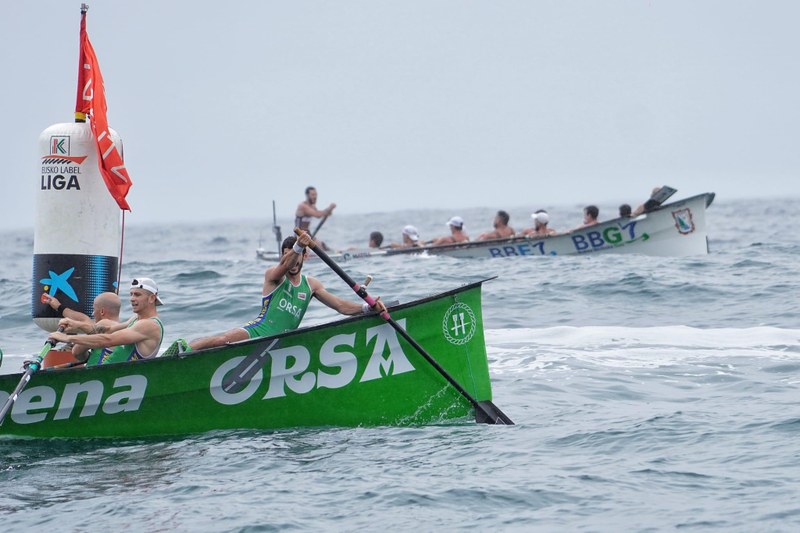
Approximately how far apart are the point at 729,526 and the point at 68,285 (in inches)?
275

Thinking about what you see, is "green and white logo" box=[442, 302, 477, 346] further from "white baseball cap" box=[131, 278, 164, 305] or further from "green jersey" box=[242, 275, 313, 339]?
"white baseball cap" box=[131, 278, 164, 305]

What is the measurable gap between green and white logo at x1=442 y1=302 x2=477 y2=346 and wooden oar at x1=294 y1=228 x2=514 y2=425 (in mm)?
289

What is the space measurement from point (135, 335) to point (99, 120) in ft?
8.86

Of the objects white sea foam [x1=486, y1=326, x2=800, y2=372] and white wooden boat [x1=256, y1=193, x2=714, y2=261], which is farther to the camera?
white wooden boat [x1=256, y1=193, x2=714, y2=261]

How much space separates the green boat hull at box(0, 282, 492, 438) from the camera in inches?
376

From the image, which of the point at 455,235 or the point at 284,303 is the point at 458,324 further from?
the point at 455,235

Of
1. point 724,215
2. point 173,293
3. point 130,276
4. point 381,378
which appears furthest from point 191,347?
point 724,215

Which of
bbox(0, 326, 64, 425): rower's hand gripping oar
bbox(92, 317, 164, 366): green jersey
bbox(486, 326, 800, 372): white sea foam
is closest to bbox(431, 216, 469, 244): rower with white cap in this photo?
bbox(486, 326, 800, 372): white sea foam

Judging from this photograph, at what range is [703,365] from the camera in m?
12.4

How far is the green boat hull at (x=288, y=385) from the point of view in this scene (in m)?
9.55

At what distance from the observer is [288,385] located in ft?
31.8

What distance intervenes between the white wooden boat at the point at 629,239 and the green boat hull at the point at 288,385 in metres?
14.4

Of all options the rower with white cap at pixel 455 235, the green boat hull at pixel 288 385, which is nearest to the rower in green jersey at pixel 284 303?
the green boat hull at pixel 288 385

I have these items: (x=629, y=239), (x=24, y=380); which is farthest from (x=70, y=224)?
(x=629, y=239)
